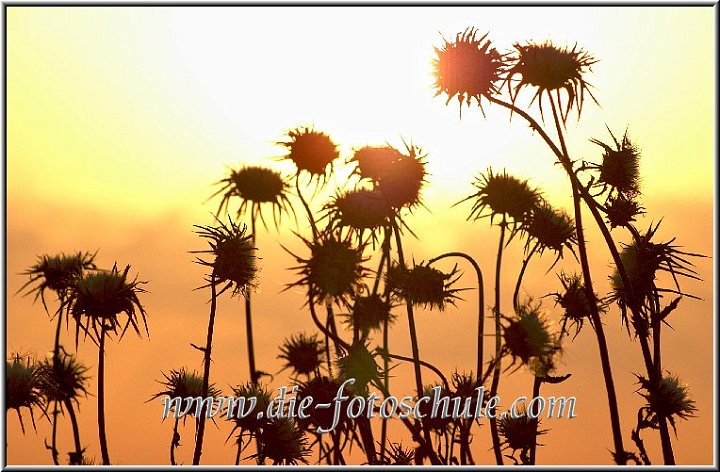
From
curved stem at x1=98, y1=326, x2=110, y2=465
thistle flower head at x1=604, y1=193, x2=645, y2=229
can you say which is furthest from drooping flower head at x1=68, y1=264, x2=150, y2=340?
thistle flower head at x1=604, y1=193, x2=645, y2=229

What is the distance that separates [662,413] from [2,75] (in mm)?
9242

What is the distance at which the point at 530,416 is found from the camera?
1043 centimetres

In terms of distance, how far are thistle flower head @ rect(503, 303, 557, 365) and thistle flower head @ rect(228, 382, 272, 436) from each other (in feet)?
10.7

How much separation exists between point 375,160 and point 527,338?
10.9ft

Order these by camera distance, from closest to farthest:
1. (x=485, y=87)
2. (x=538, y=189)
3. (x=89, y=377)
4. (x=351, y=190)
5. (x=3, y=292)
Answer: (x=485, y=87)
(x=351, y=190)
(x=3, y=292)
(x=538, y=189)
(x=89, y=377)

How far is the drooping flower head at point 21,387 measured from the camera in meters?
10.1

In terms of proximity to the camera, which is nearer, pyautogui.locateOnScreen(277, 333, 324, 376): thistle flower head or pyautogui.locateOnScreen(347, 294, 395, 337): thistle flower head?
pyautogui.locateOnScreen(347, 294, 395, 337): thistle flower head

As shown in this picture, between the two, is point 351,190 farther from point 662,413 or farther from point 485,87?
point 662,413

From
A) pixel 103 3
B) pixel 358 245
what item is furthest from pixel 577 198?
pixel 103 3

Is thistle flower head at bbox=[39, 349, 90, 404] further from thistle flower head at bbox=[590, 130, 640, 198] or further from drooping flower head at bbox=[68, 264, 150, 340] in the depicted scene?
thistle flower head at bbox=[590, 130, 640, 198]

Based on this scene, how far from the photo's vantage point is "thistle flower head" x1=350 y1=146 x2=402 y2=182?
10594 mm

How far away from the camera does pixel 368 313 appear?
8.95m

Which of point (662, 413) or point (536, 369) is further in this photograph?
point (662, 413)

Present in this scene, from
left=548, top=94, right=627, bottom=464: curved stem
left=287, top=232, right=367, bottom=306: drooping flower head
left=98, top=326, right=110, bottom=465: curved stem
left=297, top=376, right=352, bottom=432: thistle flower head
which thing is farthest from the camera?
left=98, top=326, right=110, bottom=465: curved stem
